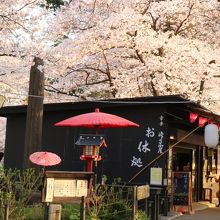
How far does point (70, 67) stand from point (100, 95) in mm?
Result: 2077

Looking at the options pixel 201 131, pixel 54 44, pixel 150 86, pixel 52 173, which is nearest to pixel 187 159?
pixel 201 131

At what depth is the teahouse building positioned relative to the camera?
1292 centimetres

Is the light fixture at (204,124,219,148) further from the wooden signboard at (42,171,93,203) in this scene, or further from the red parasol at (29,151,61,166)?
the wooden signboard at (42,171,93,203)

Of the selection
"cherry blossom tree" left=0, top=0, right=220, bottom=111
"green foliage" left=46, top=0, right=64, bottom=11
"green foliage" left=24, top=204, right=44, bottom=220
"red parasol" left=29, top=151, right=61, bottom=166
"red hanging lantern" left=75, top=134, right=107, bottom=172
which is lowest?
"green foliage" left=24, top=204, right=44, bottom=220

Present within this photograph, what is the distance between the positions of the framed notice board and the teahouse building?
0.23 meters

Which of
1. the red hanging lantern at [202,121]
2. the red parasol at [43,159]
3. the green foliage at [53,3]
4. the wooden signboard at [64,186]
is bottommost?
the wooden signboard at [64,186]

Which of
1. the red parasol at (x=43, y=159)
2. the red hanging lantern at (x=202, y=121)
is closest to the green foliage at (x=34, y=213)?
the red parasol at (x=43, y=159)

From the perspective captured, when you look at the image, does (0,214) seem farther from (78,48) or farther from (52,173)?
(78,48)

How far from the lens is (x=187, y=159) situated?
1680cm

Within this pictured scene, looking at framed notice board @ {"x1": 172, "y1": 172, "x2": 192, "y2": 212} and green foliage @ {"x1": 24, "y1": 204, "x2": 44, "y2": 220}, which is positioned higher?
framed notice board @ {"x1": 172, "y1": 172, "x2": 192, "y2": 212}

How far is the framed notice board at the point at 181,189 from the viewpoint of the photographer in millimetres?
13641

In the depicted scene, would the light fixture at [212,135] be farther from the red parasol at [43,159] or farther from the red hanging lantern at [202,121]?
the red parasol at [43,159]

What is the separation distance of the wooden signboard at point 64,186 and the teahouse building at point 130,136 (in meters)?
5.01

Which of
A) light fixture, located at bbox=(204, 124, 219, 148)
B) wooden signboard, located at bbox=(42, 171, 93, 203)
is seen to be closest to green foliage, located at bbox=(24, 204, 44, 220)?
wooden signboard, located at bbox=(42, 171, 93, 203)
